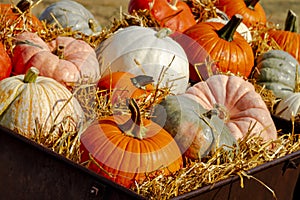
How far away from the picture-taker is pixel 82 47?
3283 mm

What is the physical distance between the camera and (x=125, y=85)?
3.04 meters

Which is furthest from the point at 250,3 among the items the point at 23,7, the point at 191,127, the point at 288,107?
the point at 191,127

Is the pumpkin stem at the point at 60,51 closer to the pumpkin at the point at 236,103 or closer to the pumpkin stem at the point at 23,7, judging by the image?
the pumpkin stem at the point at 23,7

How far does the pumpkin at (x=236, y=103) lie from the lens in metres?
3.11

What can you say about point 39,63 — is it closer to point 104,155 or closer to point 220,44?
point 104,155

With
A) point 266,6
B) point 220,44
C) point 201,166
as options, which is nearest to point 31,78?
point 201,166

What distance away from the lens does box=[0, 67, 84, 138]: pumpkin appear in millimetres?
2641

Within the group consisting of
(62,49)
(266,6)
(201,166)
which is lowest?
(266,6)

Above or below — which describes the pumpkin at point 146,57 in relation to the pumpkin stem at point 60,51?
below

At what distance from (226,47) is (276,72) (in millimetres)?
428

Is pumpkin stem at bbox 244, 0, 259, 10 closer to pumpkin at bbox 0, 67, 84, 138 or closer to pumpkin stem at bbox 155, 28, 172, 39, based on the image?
pumpkin stem at bbox 155, 28, 172, 39

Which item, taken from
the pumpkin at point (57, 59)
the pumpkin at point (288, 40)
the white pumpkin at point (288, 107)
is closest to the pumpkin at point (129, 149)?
the pumpkin at point (57, 59)

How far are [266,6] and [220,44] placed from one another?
5778 millimetres

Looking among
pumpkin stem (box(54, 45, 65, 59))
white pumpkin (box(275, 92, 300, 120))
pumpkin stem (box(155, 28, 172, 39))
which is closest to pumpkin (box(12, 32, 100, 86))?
pumpkin stem (box(54, 45, 65, 59))
